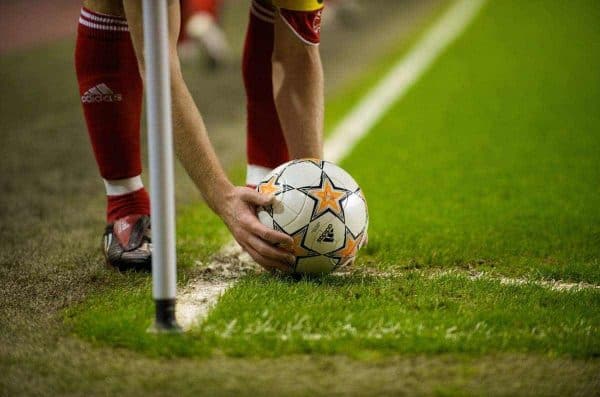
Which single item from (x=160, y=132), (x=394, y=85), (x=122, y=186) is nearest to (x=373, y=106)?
(x=394, y=85)

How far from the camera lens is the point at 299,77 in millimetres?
3721

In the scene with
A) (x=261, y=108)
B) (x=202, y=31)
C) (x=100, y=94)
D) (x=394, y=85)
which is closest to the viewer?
(x=100, y=94)

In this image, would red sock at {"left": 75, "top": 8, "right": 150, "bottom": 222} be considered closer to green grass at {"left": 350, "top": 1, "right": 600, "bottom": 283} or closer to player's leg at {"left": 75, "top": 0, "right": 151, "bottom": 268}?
player's leg at {"left": 75, "top": 0, "right": 151, "bottom": 268}

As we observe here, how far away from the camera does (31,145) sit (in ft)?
20.1

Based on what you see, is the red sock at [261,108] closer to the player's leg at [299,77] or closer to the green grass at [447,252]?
the player's leg at [299,77]

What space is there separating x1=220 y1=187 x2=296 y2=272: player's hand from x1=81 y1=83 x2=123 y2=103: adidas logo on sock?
0.78m

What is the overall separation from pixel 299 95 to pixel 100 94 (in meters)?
0.78

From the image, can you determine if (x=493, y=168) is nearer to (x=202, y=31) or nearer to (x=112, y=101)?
(x=112, y=101)

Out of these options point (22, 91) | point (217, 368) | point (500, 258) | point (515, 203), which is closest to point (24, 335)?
point (217, 368)

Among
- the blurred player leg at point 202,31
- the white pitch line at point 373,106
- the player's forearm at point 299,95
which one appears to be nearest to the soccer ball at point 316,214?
the white pitch line at point 373,106

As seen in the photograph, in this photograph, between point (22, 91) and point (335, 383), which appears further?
point (22, 91)

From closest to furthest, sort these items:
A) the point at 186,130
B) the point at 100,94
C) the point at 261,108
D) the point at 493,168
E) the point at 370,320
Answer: the point at 370,320 → the point at 186,130 → the point at 100,94 → the point at 261,108 → the point at 493,168

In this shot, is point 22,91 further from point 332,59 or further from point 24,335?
point 24,335

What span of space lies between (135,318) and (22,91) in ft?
19.1
